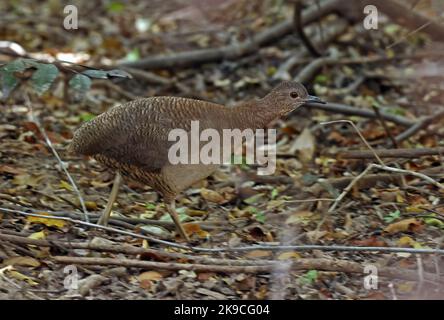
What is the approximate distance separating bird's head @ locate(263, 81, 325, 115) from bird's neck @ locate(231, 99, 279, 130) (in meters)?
0.04

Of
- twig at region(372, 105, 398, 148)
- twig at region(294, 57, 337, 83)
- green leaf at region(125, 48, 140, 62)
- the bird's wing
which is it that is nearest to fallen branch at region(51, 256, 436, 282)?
the bird's wing

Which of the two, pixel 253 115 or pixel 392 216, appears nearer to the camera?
pixel 253 115

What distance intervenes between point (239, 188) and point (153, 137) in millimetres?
1128

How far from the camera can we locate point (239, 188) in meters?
5.85

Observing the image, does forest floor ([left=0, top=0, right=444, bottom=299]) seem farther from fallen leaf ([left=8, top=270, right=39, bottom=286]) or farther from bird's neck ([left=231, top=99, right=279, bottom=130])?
bird's neck ([left=231, top=99, right=279, bottom=130])

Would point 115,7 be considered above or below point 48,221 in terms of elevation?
above

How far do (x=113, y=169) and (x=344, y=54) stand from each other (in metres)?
3.83

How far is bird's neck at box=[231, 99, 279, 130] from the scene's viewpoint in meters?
5.09

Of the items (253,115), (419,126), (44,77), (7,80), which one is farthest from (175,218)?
(419,126)

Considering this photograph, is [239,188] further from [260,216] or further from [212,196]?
[260,216]

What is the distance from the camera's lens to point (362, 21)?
8391 mm

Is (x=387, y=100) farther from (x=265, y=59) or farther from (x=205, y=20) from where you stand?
(x=205, y=20)

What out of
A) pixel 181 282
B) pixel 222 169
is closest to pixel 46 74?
pixel 181 282

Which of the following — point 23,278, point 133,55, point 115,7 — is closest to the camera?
point 23,278
